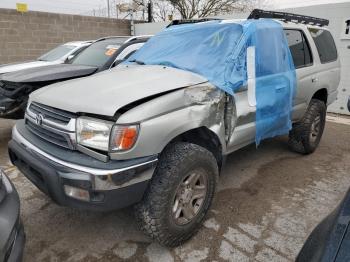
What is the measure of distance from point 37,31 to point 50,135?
1001 cm

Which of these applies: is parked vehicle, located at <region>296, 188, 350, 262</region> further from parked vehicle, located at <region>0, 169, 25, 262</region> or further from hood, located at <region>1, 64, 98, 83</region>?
hood, located at <region>1, 64, 98, 83</region>

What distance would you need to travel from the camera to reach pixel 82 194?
212cm

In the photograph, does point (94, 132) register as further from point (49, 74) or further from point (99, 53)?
point (99, 53)

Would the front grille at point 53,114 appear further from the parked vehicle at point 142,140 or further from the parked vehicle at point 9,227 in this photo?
the parked vehicle at point 9,227

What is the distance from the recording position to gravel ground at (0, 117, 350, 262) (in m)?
2.55

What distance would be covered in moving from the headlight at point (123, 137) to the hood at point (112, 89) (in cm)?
13

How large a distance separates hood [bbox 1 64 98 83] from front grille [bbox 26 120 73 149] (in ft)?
6.75

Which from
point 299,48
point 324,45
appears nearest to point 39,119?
point 299,48

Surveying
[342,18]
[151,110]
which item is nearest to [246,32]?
[151,110]

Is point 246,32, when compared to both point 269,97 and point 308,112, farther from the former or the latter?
point 308,112

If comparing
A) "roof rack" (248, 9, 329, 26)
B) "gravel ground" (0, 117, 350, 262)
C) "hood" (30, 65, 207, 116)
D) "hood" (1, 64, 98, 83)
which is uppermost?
"roof rack" (248, 9, 329, 26)

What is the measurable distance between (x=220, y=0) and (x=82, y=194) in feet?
61.3

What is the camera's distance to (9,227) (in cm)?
179

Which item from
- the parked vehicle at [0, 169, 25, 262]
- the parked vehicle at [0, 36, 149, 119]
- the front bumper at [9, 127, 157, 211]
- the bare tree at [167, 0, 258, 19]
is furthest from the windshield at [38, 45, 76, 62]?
the bare tree at [167, 0, 258, 19]
